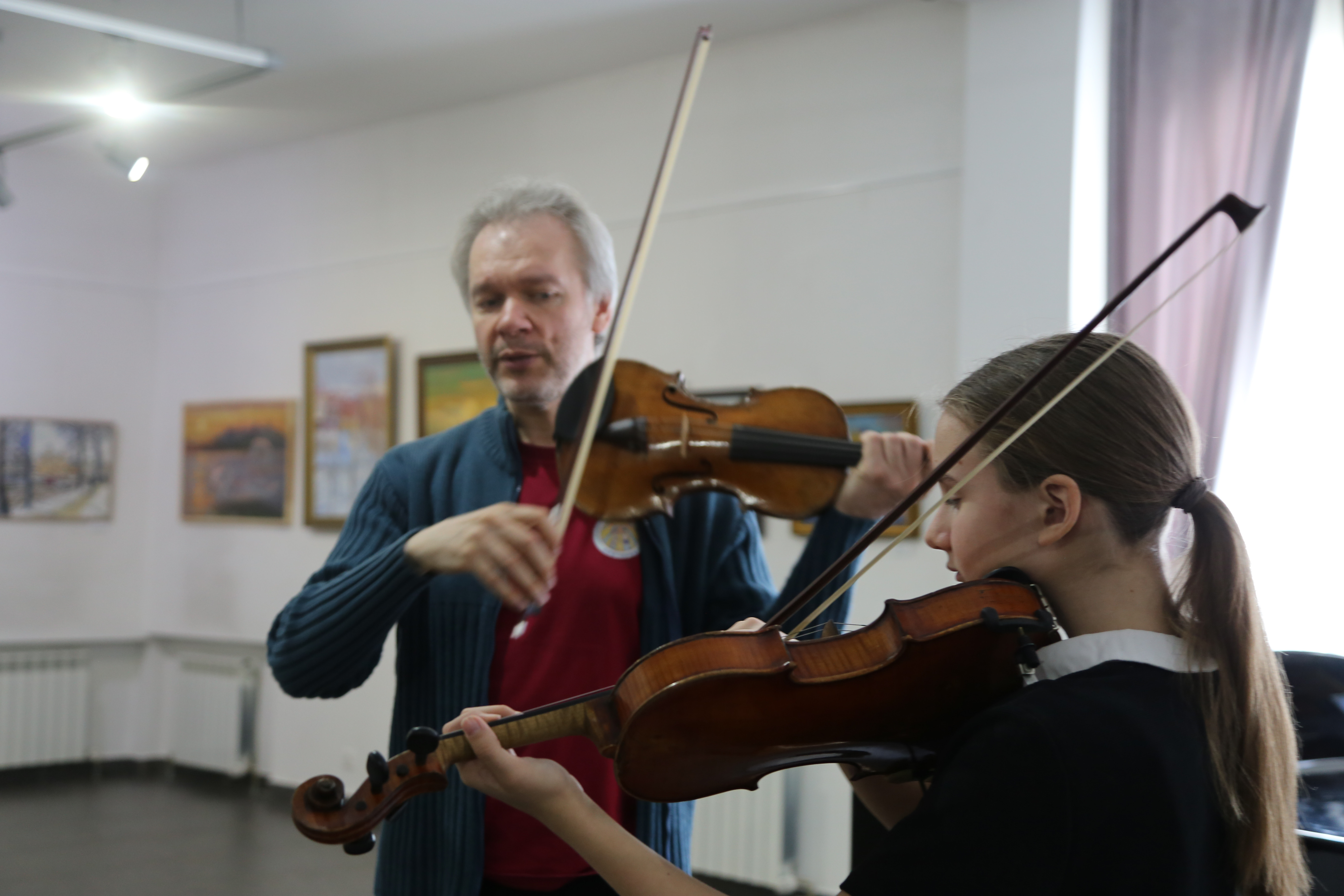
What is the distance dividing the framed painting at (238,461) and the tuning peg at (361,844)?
4.42 m

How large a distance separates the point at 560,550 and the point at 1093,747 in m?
0.89

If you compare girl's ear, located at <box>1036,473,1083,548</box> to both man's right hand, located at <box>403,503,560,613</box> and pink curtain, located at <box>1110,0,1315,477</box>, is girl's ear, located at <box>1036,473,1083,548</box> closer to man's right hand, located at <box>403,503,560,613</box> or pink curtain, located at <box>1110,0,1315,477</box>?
man's right hand, located at <box>403,503,560,613</box>

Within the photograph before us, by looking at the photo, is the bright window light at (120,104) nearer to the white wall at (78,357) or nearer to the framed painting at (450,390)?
the framed painting at (450,390)

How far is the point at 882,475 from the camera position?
5.09ft

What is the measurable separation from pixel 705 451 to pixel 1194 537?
698mm

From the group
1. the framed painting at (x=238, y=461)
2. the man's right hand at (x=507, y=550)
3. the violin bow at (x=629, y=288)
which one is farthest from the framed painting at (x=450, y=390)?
the man's right hand at (x=507, y=550)

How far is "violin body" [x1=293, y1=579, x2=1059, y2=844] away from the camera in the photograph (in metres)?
1.03

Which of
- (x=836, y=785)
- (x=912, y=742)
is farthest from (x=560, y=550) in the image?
(x=836, y=785)

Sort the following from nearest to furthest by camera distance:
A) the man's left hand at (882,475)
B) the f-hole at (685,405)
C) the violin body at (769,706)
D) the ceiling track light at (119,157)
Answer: the violin body at (769,706)
the man's left hand at (882,475)
the f-hole at (685,405)
the ceiling track light at (119,157)

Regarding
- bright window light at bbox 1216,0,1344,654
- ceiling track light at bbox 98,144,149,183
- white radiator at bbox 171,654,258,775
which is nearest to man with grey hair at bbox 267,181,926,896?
bright window light at bbox 1216,0,1344,654

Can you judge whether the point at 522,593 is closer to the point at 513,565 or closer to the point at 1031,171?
the point at 513,565

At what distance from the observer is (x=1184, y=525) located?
1362mm

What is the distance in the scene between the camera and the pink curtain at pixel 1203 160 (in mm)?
3078

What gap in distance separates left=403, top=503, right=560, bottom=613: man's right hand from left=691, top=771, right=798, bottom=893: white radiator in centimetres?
257
